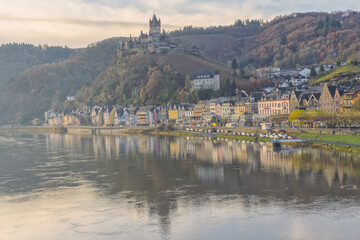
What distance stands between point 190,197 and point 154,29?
Result: 132 meters

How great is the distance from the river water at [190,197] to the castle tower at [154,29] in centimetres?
10960

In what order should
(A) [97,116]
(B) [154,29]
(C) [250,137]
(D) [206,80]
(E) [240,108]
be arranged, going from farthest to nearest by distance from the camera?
1. (B) [154,29]
2. (A) [97,116]
3. (D) [206,80]
4. (E) [240,108]
5. (C) [250,137]

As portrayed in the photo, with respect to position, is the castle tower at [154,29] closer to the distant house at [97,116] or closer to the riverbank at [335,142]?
the distant house at [97,116]

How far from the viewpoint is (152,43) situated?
151750mm

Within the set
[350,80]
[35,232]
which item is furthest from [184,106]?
[35,232]

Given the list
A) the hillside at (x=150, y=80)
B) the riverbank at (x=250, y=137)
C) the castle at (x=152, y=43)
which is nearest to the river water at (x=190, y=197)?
the riverbank at (x=250, y=137)

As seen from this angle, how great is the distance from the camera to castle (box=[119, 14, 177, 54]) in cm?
15000

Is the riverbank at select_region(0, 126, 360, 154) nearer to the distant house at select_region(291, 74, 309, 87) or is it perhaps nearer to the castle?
the distant house at select_region(291, 74, 309, 87)

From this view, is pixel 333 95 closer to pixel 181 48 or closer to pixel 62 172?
pixel 62 172

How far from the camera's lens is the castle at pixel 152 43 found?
150000 mm

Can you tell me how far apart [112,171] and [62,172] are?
4.93 m

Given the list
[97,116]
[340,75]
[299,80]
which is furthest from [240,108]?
[97,116]

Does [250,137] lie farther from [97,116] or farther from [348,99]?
[97,116]

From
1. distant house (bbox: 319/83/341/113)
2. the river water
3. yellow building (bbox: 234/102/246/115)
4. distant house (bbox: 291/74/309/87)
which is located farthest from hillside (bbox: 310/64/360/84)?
the river water
